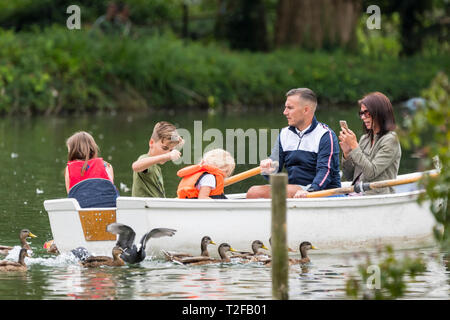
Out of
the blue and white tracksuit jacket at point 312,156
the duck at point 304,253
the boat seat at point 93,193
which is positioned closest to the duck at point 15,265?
the boat seat at point 93,193

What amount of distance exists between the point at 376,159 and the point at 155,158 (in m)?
2.19

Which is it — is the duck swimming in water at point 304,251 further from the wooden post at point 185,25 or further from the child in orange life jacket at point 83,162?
the wooden post at point 185,25

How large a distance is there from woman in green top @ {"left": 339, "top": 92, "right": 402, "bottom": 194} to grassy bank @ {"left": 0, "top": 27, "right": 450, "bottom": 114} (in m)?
19.2

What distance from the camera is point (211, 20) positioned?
42875 millimetres

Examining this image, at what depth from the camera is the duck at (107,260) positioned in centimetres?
984

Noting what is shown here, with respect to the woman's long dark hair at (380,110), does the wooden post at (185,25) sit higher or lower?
higher

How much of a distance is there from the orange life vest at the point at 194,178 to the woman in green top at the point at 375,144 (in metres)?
1.24

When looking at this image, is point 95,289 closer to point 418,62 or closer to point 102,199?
point 102,199

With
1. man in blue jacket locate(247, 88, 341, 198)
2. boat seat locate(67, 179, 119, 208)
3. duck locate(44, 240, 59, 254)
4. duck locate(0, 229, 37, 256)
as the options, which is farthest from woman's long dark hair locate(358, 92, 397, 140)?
duck locate(0, 229, 37, 256)

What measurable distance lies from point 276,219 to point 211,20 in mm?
35698

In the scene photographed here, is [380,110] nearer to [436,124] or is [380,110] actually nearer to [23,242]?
[23,242]

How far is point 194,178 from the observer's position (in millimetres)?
10281

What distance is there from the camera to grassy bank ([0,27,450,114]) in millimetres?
29547

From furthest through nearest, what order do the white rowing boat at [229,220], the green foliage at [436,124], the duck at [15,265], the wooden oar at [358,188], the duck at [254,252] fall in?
the wooden oar at [358,188]
the duck at [254,252]
the white rowing boat at [229,220]
the duck at [15,265]
the green foliage at [436,124]
